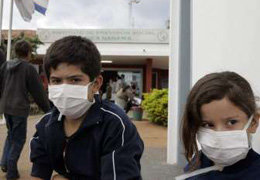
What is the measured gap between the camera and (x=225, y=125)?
174 centimetres

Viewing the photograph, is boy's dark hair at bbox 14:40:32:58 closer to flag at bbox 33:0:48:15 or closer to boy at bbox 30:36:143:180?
boy at bbox 30:36:143:180

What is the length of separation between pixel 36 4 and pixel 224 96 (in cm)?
868

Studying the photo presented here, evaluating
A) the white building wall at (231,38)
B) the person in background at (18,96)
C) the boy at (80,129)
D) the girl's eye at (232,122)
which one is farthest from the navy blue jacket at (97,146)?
the person in background at (18,96)

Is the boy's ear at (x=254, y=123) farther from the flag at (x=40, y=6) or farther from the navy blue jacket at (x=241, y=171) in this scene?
the flag at (x=40, y=6)

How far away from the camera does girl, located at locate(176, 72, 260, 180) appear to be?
5.63 feet

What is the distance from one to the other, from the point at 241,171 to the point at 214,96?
407 mm

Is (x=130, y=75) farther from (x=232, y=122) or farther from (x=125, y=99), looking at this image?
(x=232, y=122)

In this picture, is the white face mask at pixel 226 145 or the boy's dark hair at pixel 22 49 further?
the boy's dark hair at pixel 22 49

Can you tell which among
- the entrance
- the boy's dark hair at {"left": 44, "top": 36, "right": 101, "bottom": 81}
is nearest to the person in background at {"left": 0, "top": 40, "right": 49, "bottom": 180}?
the boy's dark hair at {"left": 44, "top": 36, "right": 101, "bottom": 81}

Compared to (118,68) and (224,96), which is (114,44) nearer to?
(118,68)

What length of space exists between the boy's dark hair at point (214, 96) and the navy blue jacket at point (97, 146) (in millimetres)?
312

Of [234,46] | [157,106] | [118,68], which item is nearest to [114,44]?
[118,68]

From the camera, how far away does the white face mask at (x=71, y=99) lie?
2.06 metres

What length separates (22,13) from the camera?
920 cm
